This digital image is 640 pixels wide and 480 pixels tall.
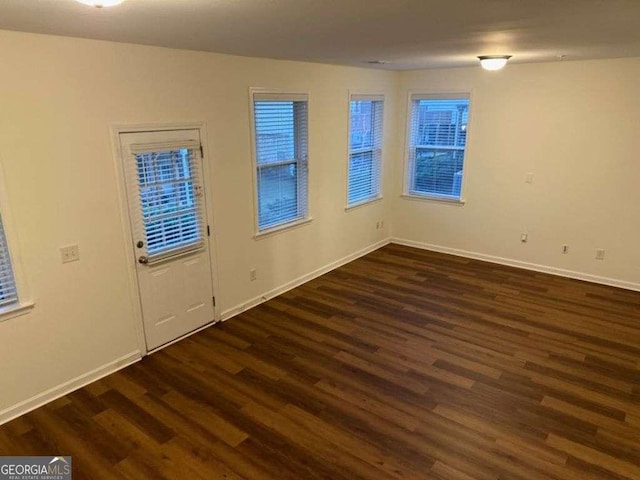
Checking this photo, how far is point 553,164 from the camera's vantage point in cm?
541

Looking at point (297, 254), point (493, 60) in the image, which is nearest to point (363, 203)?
point (297, 254)

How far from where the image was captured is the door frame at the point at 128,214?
3338 millimetres

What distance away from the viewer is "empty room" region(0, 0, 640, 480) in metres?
2.66

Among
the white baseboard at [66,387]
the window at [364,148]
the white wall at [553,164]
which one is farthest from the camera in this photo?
the window at [364,148]

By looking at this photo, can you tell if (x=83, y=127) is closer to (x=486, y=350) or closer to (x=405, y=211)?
(x=486, y=350)

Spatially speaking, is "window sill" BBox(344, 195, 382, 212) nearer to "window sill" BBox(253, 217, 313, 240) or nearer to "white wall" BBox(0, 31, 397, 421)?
"window sill" BBox(253, 217, 313, 240)

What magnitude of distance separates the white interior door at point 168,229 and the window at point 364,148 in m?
2.53

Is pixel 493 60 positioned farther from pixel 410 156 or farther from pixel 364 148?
pixel 410 156

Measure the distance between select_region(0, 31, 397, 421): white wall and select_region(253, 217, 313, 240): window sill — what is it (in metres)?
0.19

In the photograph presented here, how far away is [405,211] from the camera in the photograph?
6.87 m

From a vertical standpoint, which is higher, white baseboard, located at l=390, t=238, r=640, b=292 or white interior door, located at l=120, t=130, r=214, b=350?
white interior door, located at l=120, t=130, r=214, b=350

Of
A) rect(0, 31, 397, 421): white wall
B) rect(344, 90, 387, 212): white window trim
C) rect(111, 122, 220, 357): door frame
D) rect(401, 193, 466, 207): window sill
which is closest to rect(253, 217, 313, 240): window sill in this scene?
rect(0, 31, 397, 421): white wall

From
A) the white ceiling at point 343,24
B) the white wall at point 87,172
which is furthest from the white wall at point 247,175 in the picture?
the white ceiling at point 343,24

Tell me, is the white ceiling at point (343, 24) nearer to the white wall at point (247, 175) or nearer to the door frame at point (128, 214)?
the white wall at point (247, 175)
